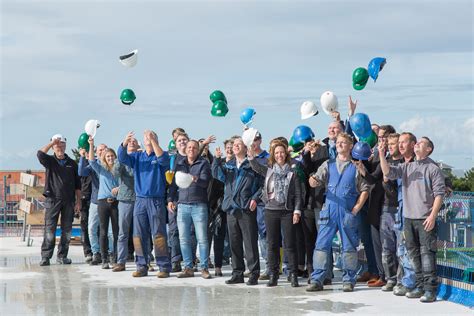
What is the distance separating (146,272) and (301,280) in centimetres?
225

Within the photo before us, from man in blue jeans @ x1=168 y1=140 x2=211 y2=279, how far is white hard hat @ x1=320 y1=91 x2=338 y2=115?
1788 millimetres

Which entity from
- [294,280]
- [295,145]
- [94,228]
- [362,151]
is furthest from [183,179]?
[94,228]

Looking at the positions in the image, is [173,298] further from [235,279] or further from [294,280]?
[294,280]

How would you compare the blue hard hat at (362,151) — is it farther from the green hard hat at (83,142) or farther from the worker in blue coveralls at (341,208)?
the green hard hat at (83,142)

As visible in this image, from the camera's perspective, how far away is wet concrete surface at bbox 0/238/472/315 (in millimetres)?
8352

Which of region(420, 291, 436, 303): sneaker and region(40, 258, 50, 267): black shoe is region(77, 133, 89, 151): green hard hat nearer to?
region(40, 258, 50, 267): black shoe

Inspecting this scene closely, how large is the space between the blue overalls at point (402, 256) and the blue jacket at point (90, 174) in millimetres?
5120

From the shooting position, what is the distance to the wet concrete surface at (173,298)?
835cm

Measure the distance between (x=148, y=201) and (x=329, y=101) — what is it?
2885 mm

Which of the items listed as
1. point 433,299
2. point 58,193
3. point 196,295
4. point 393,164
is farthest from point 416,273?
point 58,193

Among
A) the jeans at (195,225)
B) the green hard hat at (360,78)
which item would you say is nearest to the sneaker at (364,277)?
the jeans at (195,225)

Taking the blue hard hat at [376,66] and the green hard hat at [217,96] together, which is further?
the green hard hat at [217,96]

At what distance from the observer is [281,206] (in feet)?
32.1

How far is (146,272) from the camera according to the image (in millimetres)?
11070
